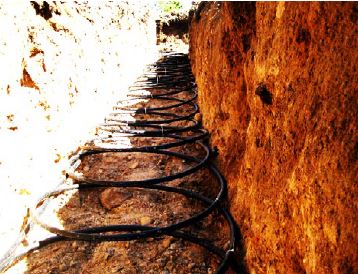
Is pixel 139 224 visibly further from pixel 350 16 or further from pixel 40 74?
pixel 350 16

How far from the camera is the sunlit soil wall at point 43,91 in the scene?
1854 millimetres

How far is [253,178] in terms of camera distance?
5.25 feet

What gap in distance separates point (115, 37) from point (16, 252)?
13.4ft

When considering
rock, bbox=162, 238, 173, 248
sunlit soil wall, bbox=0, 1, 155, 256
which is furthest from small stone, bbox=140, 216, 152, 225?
sunlit soil wall, bbox=0, 1, 155, 256

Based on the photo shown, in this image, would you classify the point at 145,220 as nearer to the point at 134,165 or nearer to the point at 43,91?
the point at 134,165

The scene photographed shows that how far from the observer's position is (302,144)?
107cm

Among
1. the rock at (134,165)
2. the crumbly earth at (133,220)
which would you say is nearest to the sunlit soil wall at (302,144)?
the crumbly earth at (133,220)

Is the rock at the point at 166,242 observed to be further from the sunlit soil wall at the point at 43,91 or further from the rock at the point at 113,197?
the sunlit soil wall at the point at 43,91

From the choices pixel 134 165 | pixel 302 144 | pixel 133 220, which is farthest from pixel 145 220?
pixel 302 144

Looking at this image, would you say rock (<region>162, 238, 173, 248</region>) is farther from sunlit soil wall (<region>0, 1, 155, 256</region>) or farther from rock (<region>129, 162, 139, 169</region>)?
rock (<region>129, 162, 139, 169</region>)

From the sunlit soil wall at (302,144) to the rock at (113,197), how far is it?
0.98 m

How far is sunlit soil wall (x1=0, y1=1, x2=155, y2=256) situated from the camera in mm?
1854

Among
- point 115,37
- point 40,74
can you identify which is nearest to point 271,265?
point 40,74

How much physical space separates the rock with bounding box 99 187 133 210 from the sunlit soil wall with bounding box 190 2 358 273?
98 cm
